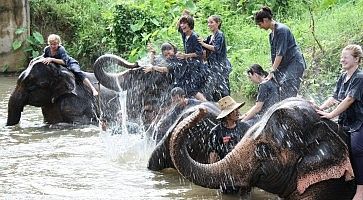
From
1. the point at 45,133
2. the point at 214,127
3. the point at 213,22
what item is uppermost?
the point at 213,22

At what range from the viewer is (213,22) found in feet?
30.3

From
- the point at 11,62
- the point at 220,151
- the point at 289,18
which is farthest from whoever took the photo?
the point at 11,62

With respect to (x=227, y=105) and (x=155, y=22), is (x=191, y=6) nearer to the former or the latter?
(x=155, y=22)

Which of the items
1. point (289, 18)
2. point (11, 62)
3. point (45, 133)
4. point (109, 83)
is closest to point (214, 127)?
point (109, 83)

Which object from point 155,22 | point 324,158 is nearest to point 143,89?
point 324,158

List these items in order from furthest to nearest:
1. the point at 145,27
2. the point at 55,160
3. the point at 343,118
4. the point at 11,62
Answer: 1. the point at 11,62
2. the point at 145,27
3. the point at 55,160
4. the point at 343,118

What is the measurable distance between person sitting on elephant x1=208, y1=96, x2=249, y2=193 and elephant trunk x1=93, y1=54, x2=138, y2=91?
2896mm

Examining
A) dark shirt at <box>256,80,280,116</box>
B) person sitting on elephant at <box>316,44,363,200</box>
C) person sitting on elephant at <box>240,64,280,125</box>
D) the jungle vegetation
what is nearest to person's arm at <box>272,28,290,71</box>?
person sitting on elephant at <box>240,64,280,125</box>

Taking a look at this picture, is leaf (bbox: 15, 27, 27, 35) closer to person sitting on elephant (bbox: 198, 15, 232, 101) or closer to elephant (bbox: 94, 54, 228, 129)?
elephant (bbox: 94, 54, 228, 129)

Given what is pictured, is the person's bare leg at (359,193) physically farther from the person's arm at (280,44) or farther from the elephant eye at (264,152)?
the person's arm at (280,44)

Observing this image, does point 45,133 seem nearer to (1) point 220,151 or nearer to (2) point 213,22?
(2) point 213,22

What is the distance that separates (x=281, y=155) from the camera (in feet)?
19.2

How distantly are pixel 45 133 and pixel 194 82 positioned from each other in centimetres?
239

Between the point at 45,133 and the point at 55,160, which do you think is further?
the point at 45,133
